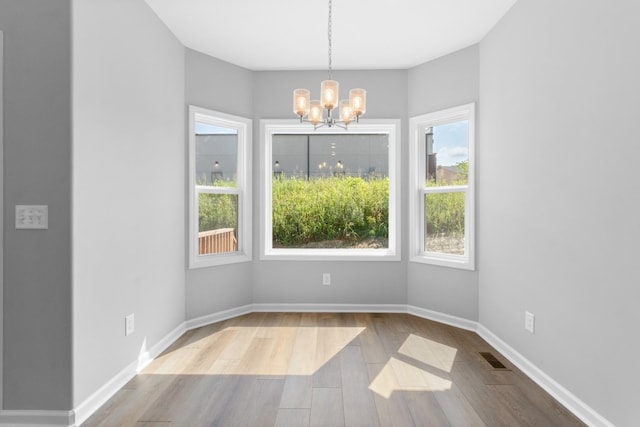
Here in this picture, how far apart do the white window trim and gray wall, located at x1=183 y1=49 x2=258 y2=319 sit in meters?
0.23

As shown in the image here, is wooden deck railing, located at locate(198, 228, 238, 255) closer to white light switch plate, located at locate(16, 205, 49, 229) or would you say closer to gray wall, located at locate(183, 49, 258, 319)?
gray wall, located at locate(183, 49, 258, 319)

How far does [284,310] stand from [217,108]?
7.28 feet

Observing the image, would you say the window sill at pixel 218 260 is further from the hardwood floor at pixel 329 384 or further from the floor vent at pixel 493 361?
the floor vent at pixel 493 361

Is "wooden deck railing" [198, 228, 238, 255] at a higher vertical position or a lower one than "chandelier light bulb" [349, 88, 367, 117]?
lower

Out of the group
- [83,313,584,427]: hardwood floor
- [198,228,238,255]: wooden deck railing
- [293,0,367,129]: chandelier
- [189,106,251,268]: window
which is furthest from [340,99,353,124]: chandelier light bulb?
[198,228,238,255]: wooden deck railing

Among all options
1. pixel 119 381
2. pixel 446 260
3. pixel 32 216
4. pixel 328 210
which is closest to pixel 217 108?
pixel 328 210

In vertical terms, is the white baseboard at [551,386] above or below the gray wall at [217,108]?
below

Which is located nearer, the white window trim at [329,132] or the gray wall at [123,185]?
the gray wall at [123,185]

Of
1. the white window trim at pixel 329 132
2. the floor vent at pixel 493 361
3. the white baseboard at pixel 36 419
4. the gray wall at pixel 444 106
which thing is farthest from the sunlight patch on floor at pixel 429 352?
the white baseboard at pixel 36 419

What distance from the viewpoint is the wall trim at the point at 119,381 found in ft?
6.69

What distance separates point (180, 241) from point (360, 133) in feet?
7.26

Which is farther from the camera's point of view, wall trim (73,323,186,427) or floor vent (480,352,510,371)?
floor vent (480,352,510,371)

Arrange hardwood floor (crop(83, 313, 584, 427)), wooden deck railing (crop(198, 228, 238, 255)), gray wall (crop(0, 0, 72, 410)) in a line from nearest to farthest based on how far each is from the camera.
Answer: gray wall (crop(0, 0, 72, 410)) < hardwood floor (crop(83, 313, 584, 427)) < wooden deck railing (crop(198, 228, 238, 255))

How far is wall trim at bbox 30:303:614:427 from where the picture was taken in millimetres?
1950
